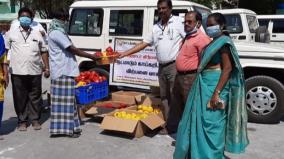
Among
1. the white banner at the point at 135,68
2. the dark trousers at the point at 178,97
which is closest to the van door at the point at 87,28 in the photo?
the white banner at the point at 135,68

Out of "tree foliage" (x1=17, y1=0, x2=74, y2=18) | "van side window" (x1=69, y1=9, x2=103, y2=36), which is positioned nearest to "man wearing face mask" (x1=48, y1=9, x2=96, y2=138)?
"van side window" (x1=69, y1=9, x2=103, y2=36)

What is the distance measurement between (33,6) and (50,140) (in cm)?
2561

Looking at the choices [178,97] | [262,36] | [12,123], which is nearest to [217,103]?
[178,97]

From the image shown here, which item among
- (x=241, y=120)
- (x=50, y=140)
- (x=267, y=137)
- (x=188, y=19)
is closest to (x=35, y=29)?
(x=50, y=140)

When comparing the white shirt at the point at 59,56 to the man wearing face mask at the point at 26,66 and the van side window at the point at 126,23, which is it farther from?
the van side window at the point at 126,23

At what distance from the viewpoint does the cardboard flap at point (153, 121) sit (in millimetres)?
5820

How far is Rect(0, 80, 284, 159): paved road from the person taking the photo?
513 centimetres

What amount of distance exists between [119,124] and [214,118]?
193cm

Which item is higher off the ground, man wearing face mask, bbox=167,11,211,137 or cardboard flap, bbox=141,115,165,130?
man wearing face mask, bbox=167,11,211,137

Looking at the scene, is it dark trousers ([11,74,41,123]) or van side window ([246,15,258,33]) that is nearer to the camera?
dark trousers ([11,74,41,123])

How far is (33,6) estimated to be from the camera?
97.3 feet

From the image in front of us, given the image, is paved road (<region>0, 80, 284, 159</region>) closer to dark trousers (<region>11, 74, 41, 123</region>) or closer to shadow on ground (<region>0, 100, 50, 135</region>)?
shadow on ground (<region>0, 100, 50, 135</region>)

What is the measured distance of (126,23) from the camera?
812 centimetres

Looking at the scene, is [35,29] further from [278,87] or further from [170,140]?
[278,87]
